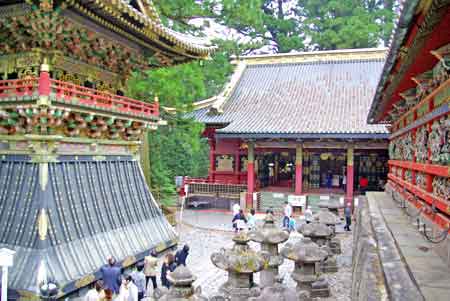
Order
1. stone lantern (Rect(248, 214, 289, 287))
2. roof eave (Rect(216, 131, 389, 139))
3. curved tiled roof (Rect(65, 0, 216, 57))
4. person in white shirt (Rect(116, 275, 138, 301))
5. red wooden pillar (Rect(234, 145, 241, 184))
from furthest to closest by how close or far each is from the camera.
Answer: red wooden pillar (Rect(234, 145, 241, 184)), roof eave (Rect(216, 131, 389, 139)), stone lantern (Rect(248, 214, 289, 287)), curved tiled roof (Rect(65, 0, 216, 57)), person in white shirt (Rect(116, 275, 138, 301))

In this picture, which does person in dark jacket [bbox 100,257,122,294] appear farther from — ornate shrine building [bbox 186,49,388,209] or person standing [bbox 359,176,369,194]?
person standing [bbox 359,176,369,194]

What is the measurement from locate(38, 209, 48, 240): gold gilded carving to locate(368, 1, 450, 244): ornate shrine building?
799 centimetres

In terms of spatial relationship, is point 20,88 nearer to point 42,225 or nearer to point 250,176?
point 42,225

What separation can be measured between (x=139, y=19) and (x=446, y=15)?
25.8ft

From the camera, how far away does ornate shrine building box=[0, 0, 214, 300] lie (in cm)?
875

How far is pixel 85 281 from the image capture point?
366 inches

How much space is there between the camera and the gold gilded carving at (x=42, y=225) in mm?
8906

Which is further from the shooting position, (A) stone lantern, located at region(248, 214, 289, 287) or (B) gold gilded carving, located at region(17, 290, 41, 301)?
(A) stone lantern, located at region(248, 214, 289, 287)

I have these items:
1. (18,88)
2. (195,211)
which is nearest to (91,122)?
(18,88)

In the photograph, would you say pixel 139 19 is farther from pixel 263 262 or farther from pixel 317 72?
pixel 317 72

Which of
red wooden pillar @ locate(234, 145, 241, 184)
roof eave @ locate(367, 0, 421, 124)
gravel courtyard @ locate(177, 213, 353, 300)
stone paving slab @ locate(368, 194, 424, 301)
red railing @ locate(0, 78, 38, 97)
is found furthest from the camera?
red wooden pillar @ locate(234, 145, 241, 184)

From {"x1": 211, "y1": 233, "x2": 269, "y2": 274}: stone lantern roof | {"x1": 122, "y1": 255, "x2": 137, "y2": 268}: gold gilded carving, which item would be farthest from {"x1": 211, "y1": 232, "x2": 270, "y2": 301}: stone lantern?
{"x1": 122, "y1": 255, "x2": 137, "y2": 268}: gold gilded carving

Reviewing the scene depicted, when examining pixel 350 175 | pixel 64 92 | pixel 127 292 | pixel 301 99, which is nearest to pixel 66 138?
pixel 64 92

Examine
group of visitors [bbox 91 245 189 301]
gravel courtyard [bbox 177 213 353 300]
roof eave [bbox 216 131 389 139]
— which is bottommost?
gravel courtyard [bbox 177 213 353 300]
